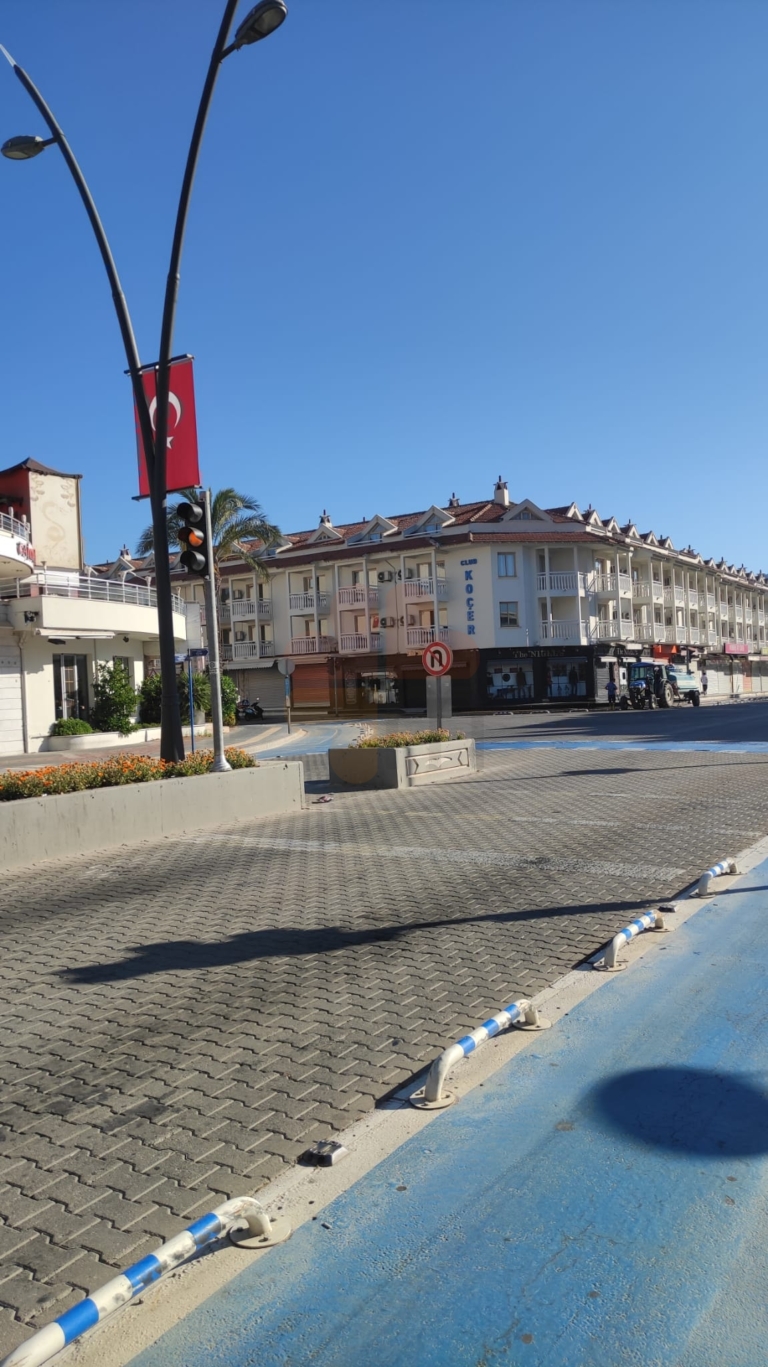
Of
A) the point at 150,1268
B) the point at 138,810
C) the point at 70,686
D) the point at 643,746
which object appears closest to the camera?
the point at 150,1268

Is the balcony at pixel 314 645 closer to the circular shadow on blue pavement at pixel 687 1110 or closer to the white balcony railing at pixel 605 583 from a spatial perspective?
the white balcony railing at pixel 605 583

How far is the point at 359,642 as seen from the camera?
56.2 metres

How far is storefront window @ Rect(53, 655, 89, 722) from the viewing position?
97.4 feet

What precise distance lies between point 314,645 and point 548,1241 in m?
54.6

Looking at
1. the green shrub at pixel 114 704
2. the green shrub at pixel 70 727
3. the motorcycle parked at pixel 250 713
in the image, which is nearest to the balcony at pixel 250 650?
the motorcycle parked at pixel 250 713

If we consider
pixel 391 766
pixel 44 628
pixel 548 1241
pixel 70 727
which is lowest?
pixel 548 1241

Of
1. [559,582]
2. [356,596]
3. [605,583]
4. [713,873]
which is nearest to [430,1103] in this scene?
[713,873]

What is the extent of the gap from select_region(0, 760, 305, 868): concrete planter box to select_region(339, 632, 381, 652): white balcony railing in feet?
135

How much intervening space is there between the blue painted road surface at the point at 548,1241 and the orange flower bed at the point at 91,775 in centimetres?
764

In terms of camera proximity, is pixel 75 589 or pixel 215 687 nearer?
pixel 215 687

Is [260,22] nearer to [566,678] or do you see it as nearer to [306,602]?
[566,678]

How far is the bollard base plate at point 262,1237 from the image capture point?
3.20 m

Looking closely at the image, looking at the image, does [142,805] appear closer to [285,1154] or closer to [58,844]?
[58,844]

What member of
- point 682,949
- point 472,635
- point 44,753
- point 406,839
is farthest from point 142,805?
point 472,635
